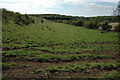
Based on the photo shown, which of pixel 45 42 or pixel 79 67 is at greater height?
pixel 45 42

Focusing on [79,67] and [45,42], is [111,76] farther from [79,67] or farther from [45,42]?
[45,42]

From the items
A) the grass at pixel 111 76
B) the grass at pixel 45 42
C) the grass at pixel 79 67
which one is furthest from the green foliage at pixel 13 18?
the grass at pixel 111 76

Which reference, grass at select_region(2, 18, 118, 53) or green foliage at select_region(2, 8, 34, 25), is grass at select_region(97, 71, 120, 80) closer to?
grass at select_region(2, 18, 118, 53)

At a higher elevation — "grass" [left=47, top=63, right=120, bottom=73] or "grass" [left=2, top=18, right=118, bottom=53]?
"grass" [left=2, top=18, right=118, bottom=53]

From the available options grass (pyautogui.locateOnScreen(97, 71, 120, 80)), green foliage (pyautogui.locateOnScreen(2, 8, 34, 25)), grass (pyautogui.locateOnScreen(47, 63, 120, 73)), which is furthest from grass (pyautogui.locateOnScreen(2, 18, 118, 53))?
grass (pyautogui.locateOnScreen(97, 71, 120, 80))

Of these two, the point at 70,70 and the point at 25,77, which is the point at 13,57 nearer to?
the point at 25,77

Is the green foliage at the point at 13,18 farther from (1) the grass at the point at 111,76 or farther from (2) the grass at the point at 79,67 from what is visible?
(1) the grass at the point at 111,76

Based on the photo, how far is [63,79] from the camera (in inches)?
338

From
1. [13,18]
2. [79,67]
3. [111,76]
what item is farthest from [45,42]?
[13,18]

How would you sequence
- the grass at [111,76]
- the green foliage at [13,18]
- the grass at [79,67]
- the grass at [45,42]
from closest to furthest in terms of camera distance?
the grass at [111,76], the grass at [79,67], the grass at [45,42], the green foliage at [13,18]

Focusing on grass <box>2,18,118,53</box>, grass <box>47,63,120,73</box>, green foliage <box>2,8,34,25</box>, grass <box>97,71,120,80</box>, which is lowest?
grass <box>97,71,120,80</box>

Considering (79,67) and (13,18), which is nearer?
(79,67)

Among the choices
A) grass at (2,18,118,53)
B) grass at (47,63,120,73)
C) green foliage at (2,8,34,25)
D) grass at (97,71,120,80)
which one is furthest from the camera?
green foliage at (2,8,34,25)

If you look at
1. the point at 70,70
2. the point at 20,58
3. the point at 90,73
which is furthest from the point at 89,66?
the point at 20,58
